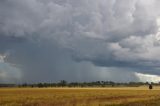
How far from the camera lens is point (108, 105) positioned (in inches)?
1777

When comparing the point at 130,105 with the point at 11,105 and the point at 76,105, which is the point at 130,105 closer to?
the point at 76,105

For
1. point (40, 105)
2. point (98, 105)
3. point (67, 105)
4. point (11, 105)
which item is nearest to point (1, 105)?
point (11, 105)

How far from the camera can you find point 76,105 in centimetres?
4369

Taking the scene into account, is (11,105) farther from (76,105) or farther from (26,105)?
(76,105)

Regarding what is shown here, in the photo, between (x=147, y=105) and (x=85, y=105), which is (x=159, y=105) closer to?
(x=147, y=105)

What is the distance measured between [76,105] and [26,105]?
6604 millimetres

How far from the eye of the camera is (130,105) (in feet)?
144

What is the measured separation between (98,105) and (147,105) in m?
6.39

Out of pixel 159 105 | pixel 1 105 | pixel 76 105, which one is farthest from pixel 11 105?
pixel 159 105

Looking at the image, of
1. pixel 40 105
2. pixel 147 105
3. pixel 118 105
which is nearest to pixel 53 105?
pixel 40 105

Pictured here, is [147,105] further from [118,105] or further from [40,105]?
[40,105]

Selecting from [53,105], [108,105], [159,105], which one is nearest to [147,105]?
[159,105]

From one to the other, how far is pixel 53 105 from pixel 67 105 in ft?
6.09

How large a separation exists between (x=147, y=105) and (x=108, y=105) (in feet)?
16.7
